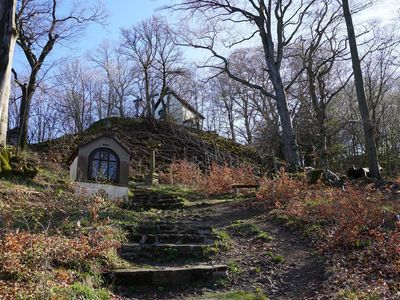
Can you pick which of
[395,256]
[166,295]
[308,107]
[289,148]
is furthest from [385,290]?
[308,107]

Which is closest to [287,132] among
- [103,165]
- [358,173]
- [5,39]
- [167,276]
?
[358,173]

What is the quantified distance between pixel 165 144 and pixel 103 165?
481 inches

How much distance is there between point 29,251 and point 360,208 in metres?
6.05

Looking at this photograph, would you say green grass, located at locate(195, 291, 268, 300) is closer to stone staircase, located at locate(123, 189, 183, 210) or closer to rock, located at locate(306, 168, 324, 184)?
stone staircase, located at locate(123, 189, 183, 210)

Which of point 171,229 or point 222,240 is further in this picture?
point 171,229

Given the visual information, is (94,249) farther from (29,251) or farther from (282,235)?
(282,235)

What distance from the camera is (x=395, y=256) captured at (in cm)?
585

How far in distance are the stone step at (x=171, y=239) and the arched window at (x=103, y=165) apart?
6245mm

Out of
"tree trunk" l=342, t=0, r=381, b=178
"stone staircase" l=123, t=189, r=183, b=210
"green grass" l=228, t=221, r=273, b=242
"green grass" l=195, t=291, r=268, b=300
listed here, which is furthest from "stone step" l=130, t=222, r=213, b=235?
"tree trunk" l=342, t=0, r=381, b=178

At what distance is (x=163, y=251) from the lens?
7.52 metres

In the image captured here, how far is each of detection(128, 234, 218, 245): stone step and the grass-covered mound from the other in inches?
581

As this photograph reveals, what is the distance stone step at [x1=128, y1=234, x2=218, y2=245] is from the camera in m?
8.13

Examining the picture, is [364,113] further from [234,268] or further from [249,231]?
[234,268]

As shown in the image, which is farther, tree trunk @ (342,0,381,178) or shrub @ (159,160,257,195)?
shrub @ (159,160,257,195)
